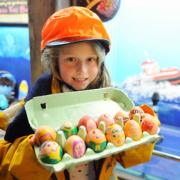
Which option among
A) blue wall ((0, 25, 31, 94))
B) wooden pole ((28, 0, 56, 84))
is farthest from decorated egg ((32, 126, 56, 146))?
blue wall ((0, 25, 31, 94))

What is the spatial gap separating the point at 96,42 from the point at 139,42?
98 cm

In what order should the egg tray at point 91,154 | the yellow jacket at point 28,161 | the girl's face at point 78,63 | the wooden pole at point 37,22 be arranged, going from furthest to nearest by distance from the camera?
the wooden pole at point 37,22, the girl's face at point 78,63, the yellow jacket at point 28,161, the egg tray at point 91,154

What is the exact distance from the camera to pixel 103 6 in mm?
1699

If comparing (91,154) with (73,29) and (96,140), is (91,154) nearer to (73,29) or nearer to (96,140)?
(96,140)

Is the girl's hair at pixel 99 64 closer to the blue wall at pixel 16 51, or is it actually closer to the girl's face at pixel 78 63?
the girl's face at pixel 78 63

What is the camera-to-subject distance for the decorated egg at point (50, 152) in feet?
1.96

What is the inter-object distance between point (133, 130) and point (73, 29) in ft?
1.04

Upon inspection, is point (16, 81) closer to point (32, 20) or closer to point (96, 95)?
point (32, 20)

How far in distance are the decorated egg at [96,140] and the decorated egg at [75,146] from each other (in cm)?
2

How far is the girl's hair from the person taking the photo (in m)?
0.84

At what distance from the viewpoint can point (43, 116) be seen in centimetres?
79

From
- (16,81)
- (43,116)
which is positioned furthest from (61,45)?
(16,81)

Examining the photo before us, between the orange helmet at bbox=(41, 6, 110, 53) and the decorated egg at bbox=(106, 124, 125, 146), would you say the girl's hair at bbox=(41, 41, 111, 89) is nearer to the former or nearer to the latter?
the orange helmet at bbox=(41, 6, 110, 53)

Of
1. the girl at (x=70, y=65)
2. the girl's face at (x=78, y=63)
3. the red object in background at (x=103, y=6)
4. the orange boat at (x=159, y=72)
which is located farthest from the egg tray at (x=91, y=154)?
the red object in background at (x=103, y=6)
